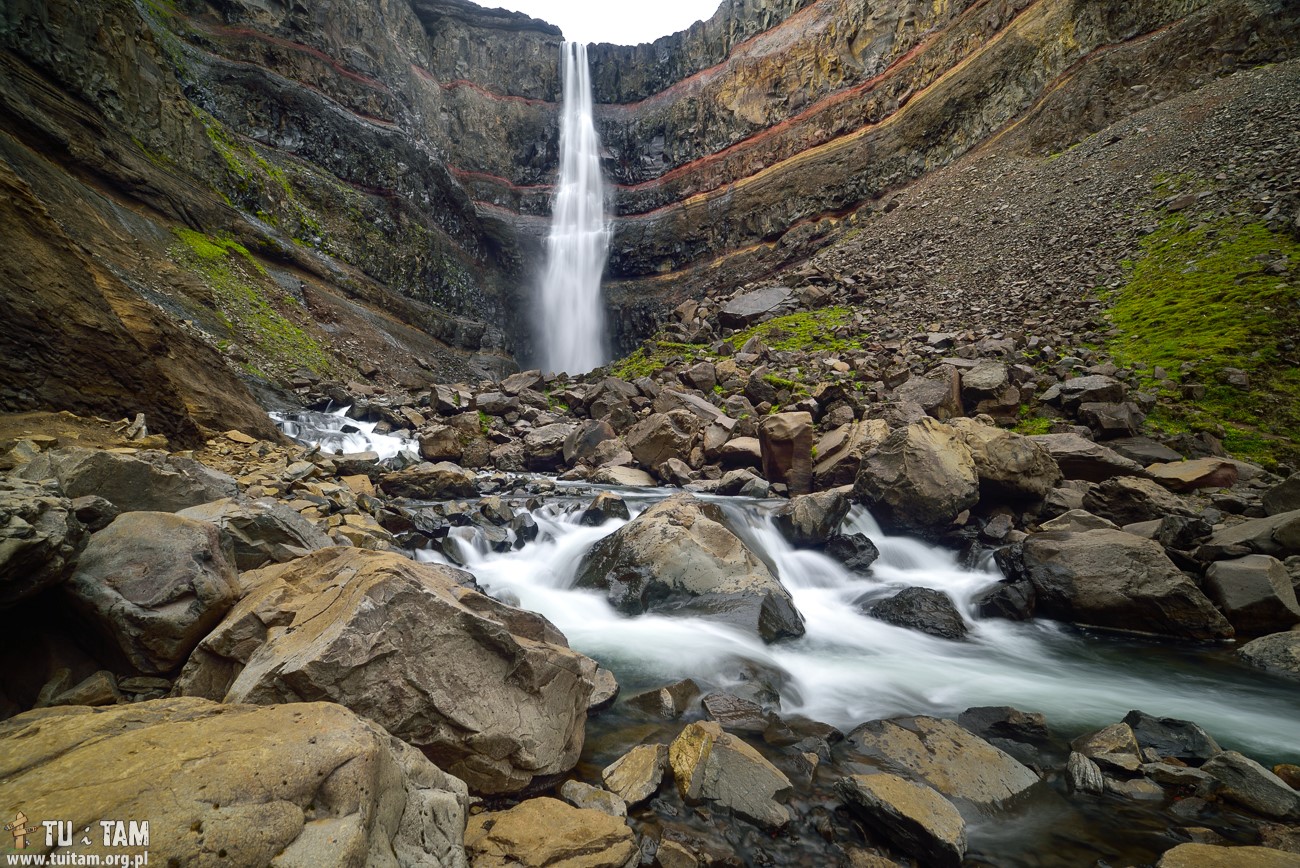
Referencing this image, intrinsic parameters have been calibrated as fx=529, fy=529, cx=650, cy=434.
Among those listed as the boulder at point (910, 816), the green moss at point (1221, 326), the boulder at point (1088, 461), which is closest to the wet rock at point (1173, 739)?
the boulder at point (910, 816)

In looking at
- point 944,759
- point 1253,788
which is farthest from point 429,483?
point 1253,788

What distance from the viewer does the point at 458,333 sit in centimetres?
3055

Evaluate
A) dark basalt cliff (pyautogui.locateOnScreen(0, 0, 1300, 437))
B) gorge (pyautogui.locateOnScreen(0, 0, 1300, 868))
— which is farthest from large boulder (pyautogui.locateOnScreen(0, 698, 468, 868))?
dark basalt cliff (pyautogui.locateOnScreen(0, 0, 1300, 437))

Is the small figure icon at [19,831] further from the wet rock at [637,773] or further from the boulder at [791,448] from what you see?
the boulder at [791,448]

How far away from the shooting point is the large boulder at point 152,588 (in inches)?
115

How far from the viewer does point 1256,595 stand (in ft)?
18.8

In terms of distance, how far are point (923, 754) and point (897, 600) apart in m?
3.54

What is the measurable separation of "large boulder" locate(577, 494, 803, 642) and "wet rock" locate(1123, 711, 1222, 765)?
2.98 m

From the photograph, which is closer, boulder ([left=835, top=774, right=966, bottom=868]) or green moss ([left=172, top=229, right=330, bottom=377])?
boulder ([left=835, top=774, right=966, bottom=868])

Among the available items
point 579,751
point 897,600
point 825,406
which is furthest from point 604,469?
point 579,751

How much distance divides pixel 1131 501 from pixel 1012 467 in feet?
5.01

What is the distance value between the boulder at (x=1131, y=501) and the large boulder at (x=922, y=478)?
5.39 feet

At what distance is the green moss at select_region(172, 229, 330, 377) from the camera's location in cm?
1673

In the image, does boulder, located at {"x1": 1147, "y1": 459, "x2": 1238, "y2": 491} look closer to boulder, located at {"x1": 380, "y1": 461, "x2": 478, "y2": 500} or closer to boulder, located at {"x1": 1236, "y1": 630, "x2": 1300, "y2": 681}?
boulder, located at {"x1": 1236, "y1": 630, "x2": 1300, "y2": 681}
